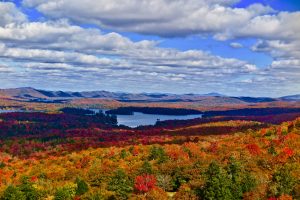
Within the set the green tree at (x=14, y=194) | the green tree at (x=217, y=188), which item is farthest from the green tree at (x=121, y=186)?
the green tree at (x=14, y=194)

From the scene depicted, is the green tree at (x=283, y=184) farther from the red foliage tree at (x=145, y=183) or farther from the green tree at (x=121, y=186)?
the green tree at (x=121, y=186)

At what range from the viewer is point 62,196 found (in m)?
68.7

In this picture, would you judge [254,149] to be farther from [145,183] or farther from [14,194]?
[14,194]

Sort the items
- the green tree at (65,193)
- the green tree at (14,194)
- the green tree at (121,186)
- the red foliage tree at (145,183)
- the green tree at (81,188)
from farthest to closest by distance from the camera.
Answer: the green tree at (81,188)
the green tree at (14,194)
the red foliage tree at (145,183)
the green tree at (65,193)
the green tree at (121,186)

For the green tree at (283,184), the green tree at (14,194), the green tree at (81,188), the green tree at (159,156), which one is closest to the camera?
the green tree at (283,184)

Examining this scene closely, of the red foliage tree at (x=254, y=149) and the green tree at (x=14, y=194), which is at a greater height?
the red foliage tree at (x=254, y=149)

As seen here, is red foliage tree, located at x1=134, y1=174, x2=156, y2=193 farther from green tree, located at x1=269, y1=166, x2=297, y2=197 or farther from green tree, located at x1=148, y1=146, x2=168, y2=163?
green tree, located at x1=148, y1=146, x2=168, y2=163

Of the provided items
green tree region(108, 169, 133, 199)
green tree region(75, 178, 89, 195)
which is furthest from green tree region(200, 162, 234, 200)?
green tree region(75, 178, 89, 195)

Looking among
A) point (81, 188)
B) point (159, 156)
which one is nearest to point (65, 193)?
point (81, 188)

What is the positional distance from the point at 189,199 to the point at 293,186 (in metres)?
14.7

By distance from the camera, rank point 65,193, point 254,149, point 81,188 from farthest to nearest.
Answer: point 254,149 < point 81,188 < point 65,193

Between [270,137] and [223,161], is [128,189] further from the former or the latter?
[270,137]

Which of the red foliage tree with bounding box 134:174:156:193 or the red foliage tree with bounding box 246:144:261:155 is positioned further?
the red foliage tree with bounding box 246:144:261:155

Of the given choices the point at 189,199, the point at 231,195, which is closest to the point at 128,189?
the point at 189,199
